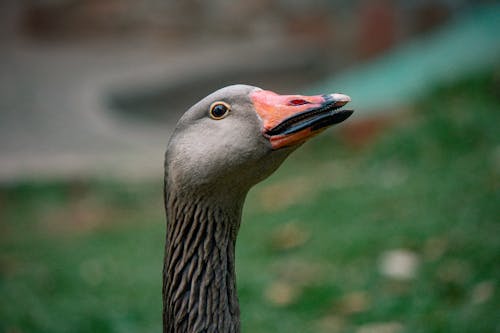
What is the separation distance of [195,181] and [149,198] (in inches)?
216

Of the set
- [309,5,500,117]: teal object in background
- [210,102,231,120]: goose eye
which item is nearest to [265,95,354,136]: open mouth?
[210,102,231,120]: goose eye

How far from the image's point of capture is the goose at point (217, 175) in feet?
7.23

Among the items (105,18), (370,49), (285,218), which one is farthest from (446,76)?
(105,18)

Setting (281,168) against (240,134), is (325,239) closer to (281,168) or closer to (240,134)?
(240,134)

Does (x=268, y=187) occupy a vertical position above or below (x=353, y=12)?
below

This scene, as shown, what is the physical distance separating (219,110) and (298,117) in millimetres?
295

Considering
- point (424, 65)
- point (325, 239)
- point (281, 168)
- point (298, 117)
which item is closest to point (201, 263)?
point (298, 117)

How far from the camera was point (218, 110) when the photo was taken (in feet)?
7.45

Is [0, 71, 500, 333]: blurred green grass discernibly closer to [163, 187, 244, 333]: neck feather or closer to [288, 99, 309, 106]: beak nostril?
[163, 187, 244, 333]: neck feather

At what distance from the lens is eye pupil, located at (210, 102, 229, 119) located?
89.4 inches

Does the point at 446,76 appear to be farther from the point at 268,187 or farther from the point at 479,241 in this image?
the point at 479,241

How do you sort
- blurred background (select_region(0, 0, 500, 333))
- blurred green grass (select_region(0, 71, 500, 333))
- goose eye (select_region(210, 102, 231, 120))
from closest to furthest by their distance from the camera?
goose eye (select_region(210, 102, 231, 120)) < blurred green grass (select_region(0, 71, 500, 333)) < blurred background (select_region(0, 0, 500, 333))

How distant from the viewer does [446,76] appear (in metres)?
7.57

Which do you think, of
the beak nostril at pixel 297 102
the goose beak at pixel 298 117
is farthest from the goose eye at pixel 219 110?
the beak nostril at pixel 297 102
